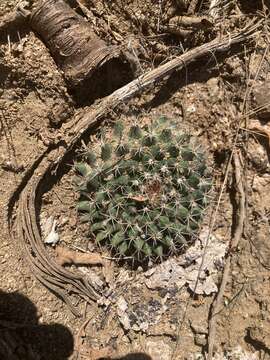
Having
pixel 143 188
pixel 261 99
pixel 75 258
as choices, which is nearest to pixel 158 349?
pixel 75 258

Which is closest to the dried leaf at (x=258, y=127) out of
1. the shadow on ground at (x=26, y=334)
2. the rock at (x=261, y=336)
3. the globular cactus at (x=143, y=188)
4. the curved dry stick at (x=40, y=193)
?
the globular cactus at (x=143, y=188)

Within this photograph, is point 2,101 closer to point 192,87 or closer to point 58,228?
point 58,228

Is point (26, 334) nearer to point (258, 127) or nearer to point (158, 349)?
point (158, 349)

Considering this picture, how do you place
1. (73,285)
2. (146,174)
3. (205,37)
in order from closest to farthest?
(146,174) < (73,285) < (205,37)

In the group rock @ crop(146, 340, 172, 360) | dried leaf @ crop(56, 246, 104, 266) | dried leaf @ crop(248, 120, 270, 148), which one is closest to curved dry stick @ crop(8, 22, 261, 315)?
dried leaf @ crop(56, 246, 104, 266)

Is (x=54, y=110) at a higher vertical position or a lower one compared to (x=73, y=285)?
higher

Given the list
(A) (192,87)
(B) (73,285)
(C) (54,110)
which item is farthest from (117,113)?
(B) (73,285)
